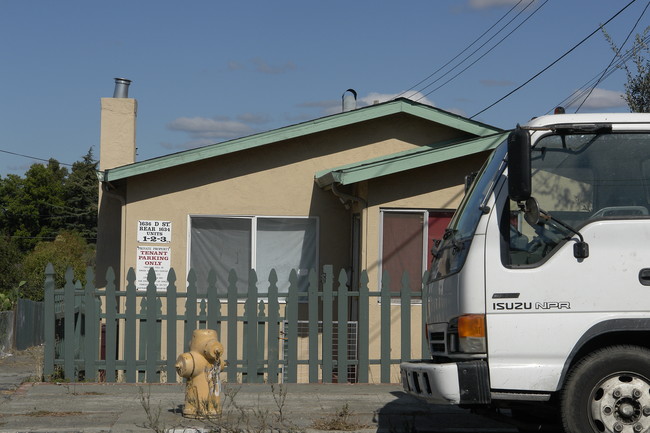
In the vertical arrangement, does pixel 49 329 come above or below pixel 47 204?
below

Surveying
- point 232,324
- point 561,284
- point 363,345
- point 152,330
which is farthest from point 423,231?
point 561,284

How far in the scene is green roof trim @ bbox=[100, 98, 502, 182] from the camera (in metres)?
13.3

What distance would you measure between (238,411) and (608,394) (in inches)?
147

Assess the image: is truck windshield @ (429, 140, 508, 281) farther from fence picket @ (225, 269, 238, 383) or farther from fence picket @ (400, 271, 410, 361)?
fence picket @ (225, 269, 238, 383)

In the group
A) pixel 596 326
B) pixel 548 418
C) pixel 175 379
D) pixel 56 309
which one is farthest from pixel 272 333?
pixel 596 326

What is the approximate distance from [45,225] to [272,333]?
69.3 m

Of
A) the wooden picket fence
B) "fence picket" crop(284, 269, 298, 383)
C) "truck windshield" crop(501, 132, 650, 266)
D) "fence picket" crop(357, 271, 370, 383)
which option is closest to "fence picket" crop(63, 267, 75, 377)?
the wooden picket fence

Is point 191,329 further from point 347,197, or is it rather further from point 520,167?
point 520,167

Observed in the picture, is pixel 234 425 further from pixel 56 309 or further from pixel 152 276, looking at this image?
pixel 56 309

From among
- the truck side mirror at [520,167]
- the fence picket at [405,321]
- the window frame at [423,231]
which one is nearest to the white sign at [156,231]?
the window frame at [423,231]

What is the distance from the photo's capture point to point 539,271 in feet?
21.3

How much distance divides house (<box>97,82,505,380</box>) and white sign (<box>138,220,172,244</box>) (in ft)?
0.05

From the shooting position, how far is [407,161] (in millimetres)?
12602

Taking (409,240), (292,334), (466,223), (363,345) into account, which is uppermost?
(409,240)
